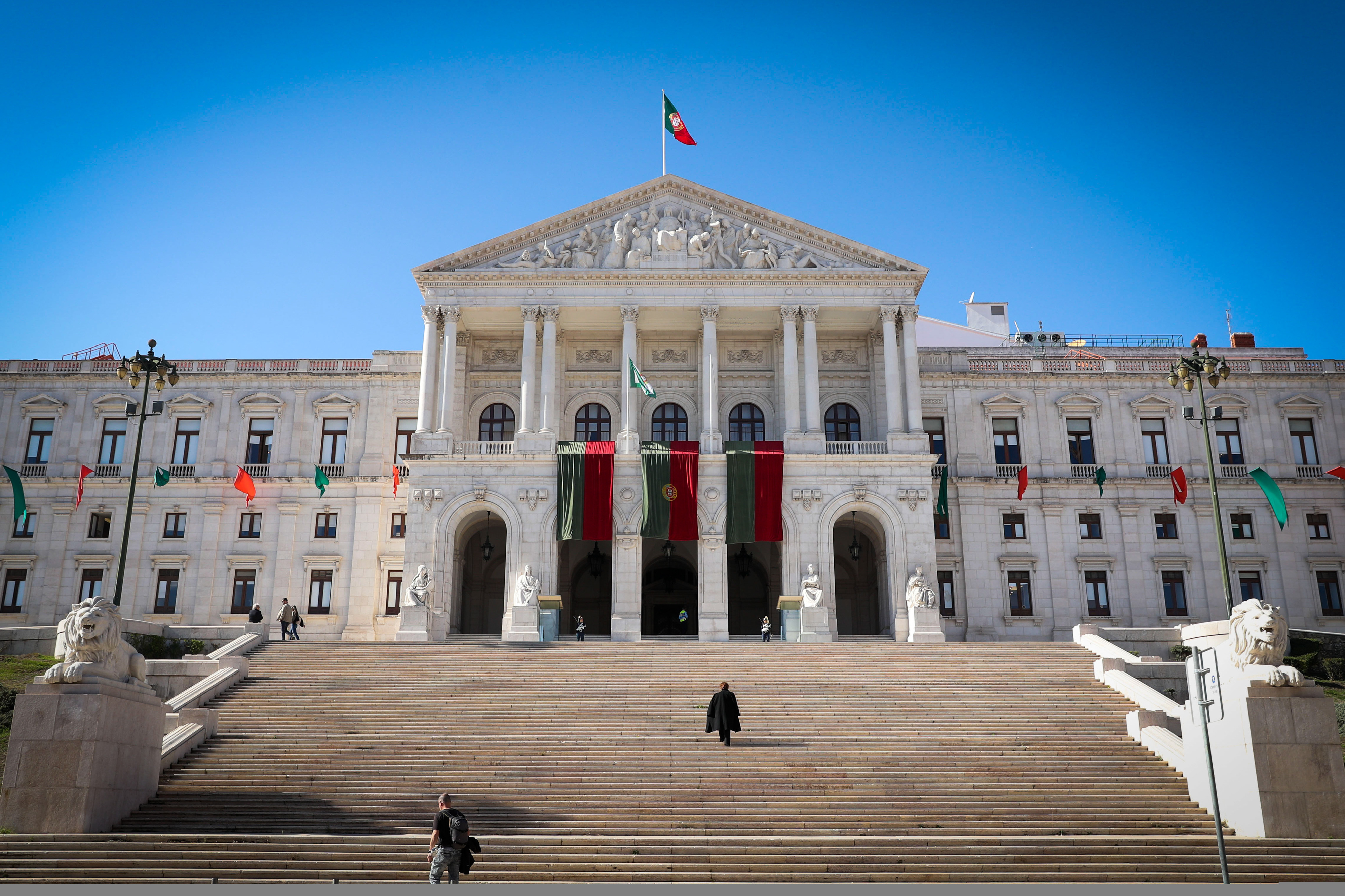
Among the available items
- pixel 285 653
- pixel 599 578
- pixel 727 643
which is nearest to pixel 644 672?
pixel 727 643

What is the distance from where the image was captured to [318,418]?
51.7 meters

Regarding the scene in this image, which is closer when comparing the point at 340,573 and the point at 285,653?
the point at 285,653

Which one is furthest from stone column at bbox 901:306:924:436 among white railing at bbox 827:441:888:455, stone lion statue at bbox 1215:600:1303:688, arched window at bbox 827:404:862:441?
stone lion statue at bbox 1215:600:1303:688

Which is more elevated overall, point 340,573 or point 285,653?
point 340,573

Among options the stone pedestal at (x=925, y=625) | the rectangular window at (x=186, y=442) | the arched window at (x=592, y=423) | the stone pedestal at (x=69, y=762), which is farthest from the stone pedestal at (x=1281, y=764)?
the rectangular window at (x=186, y=442)

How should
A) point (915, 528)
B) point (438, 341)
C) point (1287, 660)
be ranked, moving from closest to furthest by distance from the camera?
1. point (1287, 660)
2. point (915, 528)
3. point (438, 341)

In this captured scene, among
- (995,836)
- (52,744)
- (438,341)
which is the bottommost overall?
(995,836)

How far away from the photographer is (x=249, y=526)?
164 feet

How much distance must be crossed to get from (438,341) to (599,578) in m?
13.2

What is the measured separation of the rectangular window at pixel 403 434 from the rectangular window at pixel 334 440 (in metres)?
2.37

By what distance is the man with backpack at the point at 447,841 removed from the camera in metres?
15.1

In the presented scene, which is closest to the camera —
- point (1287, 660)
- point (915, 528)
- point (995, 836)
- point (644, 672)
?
point (995, 836)

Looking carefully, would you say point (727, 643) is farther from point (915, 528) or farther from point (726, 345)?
point (726, 345)

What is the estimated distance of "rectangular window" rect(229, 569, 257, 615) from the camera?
4891 centimetres
